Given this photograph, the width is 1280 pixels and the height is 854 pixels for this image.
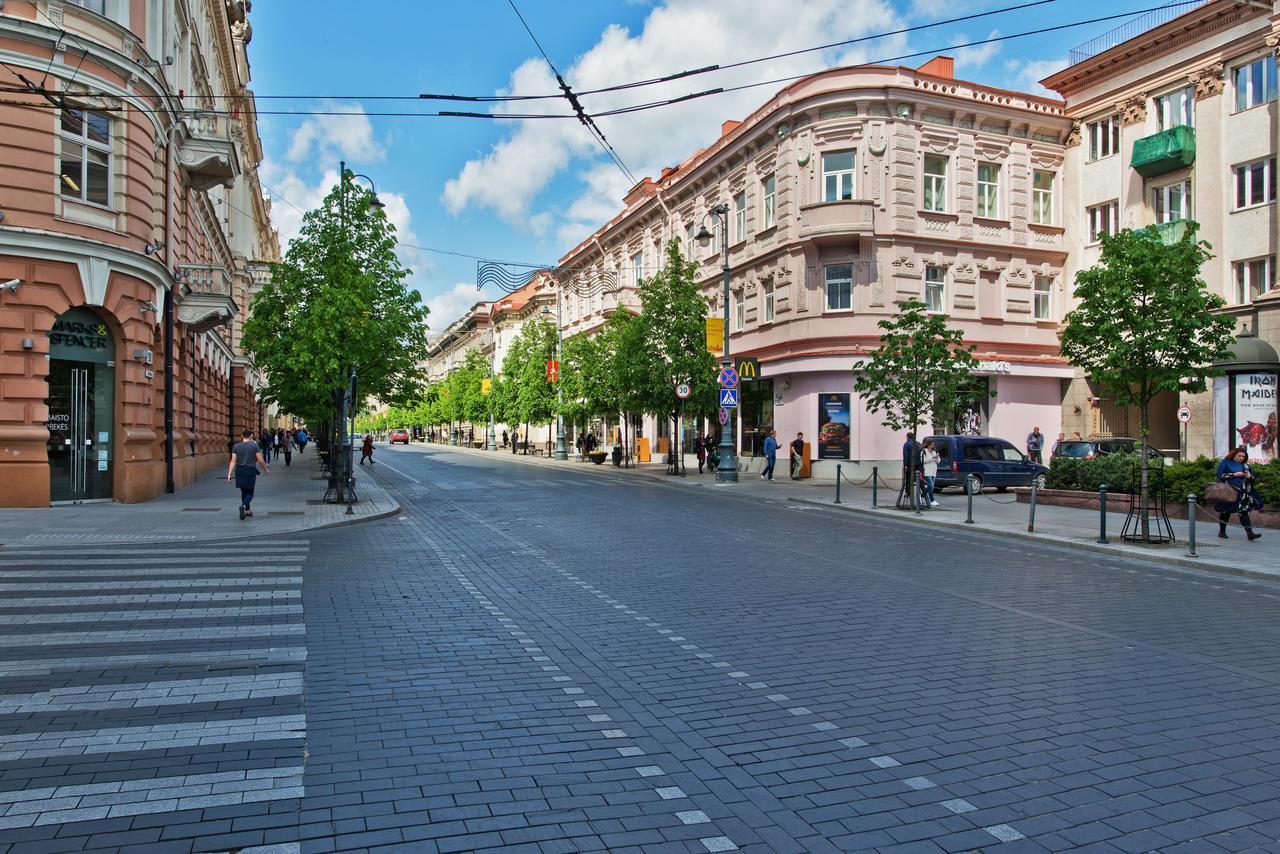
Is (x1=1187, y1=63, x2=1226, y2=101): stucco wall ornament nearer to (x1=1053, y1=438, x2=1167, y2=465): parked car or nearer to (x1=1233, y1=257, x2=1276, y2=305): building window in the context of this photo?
(x1=1233, y1=257, x2=1276, y2=305): building window

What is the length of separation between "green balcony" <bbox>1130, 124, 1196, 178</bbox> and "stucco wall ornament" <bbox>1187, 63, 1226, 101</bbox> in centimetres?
116

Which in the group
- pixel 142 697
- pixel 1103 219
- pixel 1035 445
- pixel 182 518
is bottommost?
pixel 142 697

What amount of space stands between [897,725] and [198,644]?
558cm

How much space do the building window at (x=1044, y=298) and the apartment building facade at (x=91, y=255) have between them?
98.8 ft

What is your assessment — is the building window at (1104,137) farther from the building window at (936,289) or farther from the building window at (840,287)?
the building window at (840,287)

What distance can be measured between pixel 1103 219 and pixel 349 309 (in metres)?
28.5

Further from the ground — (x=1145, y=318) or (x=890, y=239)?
(x=890, y=239)

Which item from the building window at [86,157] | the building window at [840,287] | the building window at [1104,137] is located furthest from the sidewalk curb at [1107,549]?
the building window at [1104,137]

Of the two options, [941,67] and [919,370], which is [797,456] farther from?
[941,67]

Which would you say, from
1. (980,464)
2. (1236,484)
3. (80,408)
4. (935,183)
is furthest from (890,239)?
(80,408)

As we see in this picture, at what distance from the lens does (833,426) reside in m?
32.9

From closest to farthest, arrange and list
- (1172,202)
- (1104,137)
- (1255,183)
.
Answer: (1255,183), (1172,202), (1104,137)

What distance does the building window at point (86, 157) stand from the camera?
19453 mm

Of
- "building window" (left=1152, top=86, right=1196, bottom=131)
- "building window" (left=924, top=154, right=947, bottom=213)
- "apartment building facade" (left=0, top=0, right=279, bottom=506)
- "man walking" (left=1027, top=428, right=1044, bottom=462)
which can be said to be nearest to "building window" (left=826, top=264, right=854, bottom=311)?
"building window" (left=924, top=154, right=947, bottom=213)
